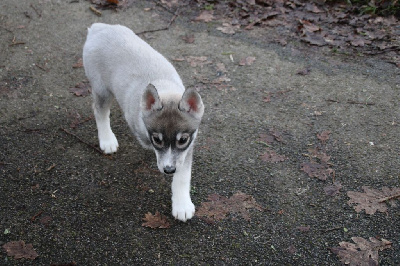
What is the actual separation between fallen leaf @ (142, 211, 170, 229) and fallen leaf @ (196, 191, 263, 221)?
0.32 m

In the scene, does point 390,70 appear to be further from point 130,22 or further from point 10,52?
point 10,52

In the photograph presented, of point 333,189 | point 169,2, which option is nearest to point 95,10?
point 169,2

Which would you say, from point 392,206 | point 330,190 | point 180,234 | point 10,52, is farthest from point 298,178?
point 10,52

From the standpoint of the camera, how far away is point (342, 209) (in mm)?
3715

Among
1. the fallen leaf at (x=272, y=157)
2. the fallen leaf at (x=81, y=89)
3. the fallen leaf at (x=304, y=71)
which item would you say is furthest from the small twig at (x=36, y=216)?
the fallen leaf at (x=304, y=71)

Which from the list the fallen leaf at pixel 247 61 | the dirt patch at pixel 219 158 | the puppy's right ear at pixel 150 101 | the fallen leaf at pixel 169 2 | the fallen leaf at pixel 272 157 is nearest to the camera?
the puppy's right ear at pixel 150 101

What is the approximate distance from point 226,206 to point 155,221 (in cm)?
69

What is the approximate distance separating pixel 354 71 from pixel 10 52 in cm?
515

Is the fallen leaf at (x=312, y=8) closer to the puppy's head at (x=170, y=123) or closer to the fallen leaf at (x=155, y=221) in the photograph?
the puppy's head at (x=170, y=123)

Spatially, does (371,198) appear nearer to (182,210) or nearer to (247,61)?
(182,210)

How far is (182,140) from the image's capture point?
327cm

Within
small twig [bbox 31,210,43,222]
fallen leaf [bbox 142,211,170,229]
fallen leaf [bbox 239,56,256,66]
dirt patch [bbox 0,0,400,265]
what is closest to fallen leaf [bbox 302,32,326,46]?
dirt patch [bbox 0,0,400,265]

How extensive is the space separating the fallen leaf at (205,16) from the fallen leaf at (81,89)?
2.67 metres

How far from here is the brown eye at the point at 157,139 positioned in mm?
3234
